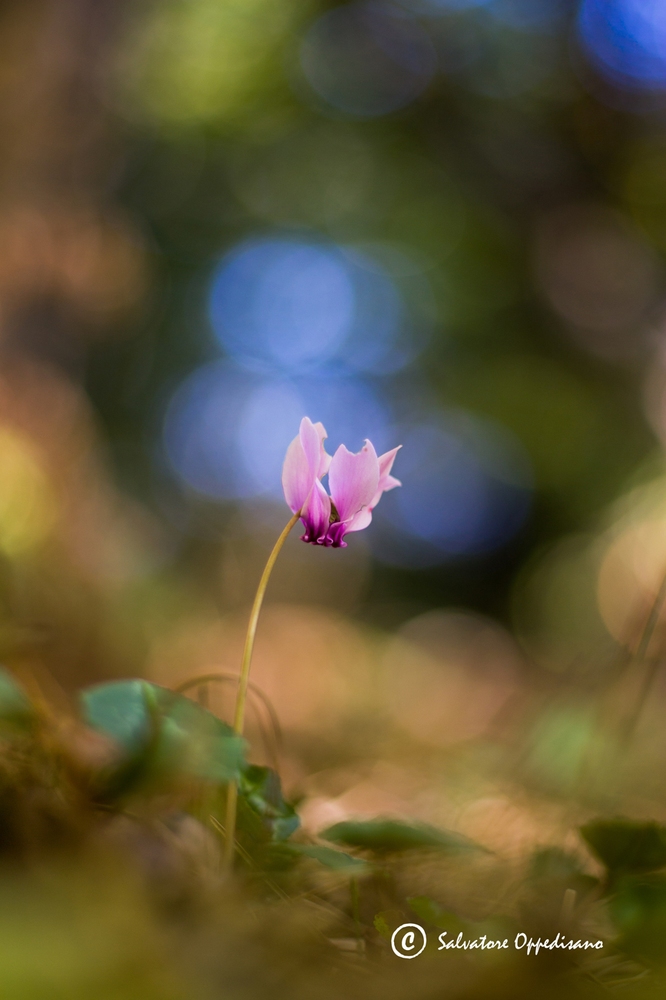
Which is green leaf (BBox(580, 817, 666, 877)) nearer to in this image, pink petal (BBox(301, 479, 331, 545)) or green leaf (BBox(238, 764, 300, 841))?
green leaf (BBox(238, 764, 300, 841))

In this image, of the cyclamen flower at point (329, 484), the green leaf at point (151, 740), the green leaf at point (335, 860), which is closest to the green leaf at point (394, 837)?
the green leaf at point (335, 860)

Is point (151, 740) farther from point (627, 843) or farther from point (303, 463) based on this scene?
point (627, 843)

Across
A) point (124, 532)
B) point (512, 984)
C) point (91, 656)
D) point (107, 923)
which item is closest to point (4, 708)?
point (107, 923)

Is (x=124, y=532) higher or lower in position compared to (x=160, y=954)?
higher

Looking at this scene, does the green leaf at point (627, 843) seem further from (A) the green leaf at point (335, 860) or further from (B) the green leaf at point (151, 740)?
(B) the green leaf at point (151, 740)

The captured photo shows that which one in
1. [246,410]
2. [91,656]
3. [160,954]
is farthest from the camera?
[246,410]

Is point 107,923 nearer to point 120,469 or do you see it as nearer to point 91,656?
Result: point 91,656

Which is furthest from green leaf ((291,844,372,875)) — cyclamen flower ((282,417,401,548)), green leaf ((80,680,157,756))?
cyclamen flower ((282,417,401,548))
